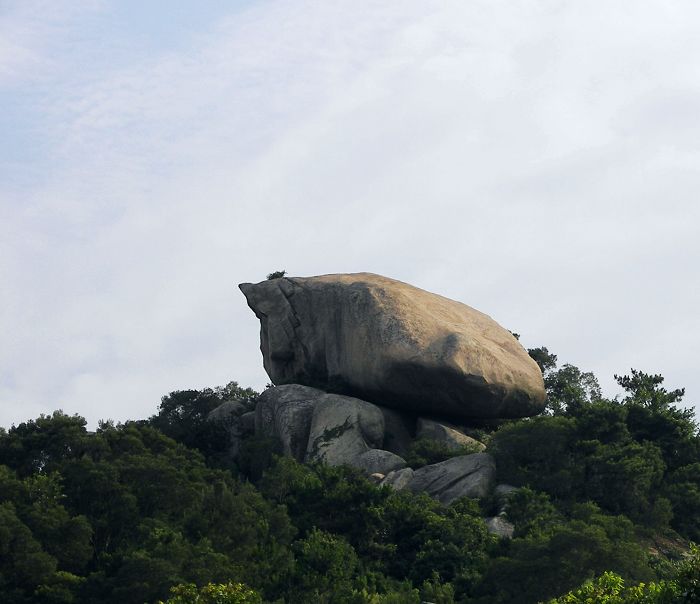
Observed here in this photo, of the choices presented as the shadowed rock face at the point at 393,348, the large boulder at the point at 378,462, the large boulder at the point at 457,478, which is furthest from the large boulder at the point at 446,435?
the large boulder at the point at 457,478

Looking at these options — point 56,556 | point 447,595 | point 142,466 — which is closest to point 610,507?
point 447,595

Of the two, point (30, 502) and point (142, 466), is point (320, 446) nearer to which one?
point (142, 466)

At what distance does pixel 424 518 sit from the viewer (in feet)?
146

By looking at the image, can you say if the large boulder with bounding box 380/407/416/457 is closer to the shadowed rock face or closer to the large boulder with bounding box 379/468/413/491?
the shadowed rock face

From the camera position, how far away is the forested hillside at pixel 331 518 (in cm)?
3734

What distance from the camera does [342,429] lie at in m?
52.8

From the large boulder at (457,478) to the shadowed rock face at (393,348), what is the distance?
348 cm

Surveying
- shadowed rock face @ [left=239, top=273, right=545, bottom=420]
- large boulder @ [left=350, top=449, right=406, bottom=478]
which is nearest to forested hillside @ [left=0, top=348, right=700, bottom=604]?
large boulder @ [left=350, top=449, right=406, bottom=478]

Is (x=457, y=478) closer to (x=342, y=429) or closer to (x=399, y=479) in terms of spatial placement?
(x=399, y=479)

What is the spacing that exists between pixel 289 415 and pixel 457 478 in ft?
25.4

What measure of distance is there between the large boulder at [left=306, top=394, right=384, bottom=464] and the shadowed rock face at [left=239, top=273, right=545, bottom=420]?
1010 mm

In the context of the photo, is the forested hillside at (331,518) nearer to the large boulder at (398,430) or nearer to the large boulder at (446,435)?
the large boulder at (446,435)

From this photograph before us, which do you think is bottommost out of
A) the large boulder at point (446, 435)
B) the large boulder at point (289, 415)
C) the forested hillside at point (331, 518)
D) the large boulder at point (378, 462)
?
the forested hillside at point (331, 518)

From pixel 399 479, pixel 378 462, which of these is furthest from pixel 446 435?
pixel 399 479
